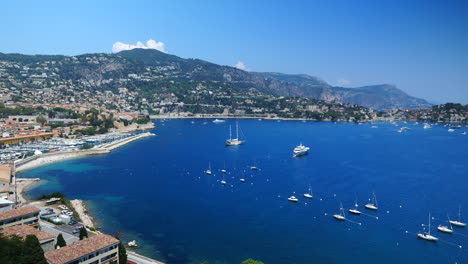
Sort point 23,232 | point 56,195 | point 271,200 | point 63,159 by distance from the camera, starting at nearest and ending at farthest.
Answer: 1. point 23,232
2. point 56,195
3. point 271,200
4. point 63,159

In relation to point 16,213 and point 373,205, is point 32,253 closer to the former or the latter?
point 16,213

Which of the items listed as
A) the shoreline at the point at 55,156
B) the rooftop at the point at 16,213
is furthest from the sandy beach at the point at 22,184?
the rooftop at the point at 16,213

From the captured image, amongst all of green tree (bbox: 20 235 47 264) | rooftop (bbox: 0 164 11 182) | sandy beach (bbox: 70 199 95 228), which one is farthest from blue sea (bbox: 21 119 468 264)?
green tree (bbox: 20 235 47 264)

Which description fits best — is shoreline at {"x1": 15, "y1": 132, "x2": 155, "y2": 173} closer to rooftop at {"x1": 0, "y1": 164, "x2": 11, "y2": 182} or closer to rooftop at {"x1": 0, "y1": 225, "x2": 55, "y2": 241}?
rooftop at {"x1": 0, "y1": 164, "x2": 11, "y2": 182}

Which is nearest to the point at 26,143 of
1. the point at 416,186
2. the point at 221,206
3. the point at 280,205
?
the point at 221,206

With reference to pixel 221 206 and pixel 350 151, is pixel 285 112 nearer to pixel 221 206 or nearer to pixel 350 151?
pixel 350 151

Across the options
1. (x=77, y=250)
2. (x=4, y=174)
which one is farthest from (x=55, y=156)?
(x=77, y=250)
